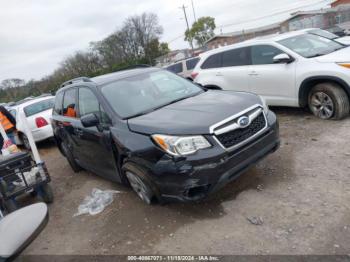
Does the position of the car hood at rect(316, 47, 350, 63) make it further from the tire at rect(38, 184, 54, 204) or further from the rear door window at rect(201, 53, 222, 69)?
the tire at rect(38, 184, 54, 204)

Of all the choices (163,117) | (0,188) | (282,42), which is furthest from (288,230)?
(282,42)

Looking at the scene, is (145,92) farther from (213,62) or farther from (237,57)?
(213,62)

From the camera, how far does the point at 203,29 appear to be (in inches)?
2928

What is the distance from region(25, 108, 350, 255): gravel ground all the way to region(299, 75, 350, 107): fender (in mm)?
878

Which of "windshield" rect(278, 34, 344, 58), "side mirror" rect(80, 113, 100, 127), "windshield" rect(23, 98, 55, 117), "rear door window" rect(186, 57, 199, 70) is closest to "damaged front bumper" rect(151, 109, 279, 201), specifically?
"side mirror" rect(80, 113, 100, 127)

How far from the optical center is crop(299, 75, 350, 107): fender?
509 centimetres

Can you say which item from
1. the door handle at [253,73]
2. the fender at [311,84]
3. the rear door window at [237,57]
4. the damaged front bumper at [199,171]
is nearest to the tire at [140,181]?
the damaged front bumper at [199,171]

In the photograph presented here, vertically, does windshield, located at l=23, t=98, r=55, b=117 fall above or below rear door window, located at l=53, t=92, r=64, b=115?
below

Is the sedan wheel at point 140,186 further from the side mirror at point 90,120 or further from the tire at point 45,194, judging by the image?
the tire at point 45,194

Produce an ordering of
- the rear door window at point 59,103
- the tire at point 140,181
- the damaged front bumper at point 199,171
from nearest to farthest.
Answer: the damaged front bumper at point 199,171 < the tire at point 140,181 < the rear door window at point 59,103

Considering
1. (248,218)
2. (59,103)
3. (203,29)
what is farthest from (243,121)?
(203,29)

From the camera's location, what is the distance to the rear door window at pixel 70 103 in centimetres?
492

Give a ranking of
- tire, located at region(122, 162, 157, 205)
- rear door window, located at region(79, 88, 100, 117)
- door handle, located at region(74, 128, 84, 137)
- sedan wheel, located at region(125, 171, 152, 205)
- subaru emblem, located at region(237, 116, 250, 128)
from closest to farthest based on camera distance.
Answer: subaru emblem, located at region(237, 116, 250, 128) → tire, located at region(122, 162, 157, 205) → sedan wheel, located at region(125, 171, 152, 205) → rear door window, located at region(79, 88, 100, 117) → door handle, located at region(74, 128, 84, 137)

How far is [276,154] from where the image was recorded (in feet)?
15.1
